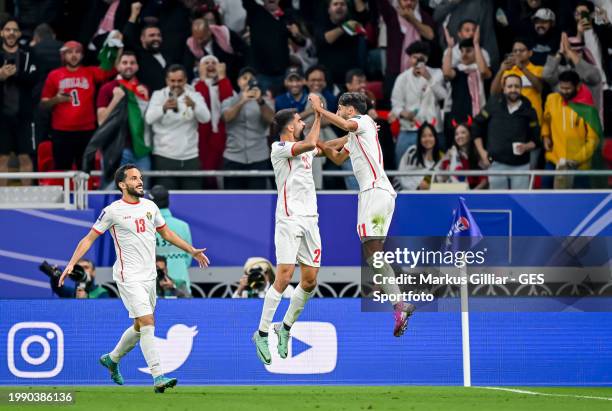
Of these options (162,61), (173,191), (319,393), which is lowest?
(319,393)

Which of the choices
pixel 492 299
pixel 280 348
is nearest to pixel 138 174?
pixel 280 348

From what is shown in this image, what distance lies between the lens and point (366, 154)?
15.3 metres

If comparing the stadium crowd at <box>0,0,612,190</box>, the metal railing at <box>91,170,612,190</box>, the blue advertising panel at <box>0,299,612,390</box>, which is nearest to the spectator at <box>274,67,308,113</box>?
the stadium crowd at <box>0,0,612,190</box>

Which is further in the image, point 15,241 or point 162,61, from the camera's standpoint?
point 162,61

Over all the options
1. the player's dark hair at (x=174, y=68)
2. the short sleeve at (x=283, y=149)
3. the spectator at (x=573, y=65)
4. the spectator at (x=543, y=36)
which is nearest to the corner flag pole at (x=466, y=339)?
the short sleeve at (x=283, y=149)

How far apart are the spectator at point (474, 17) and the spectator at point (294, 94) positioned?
8.47 ft

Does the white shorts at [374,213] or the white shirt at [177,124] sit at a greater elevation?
the white shirt at [177,124]

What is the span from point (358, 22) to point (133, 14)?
11.0 feet

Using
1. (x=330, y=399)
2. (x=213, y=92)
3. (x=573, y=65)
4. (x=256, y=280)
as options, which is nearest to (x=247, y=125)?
(x=213, y=92)

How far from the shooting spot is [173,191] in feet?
67.2

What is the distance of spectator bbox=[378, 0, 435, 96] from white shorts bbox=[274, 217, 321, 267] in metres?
6.71

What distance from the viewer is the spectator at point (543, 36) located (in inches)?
843

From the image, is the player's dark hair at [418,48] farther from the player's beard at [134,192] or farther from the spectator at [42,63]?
the player's beard at [134,192]

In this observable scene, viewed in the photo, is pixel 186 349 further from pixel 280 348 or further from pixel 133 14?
pixel 133 14
